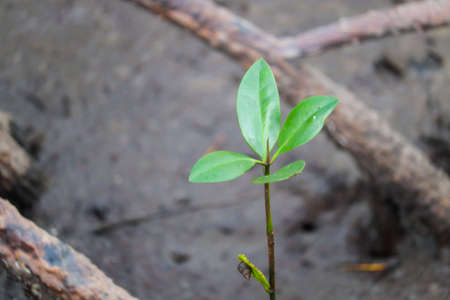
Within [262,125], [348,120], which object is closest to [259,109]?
[262,125]

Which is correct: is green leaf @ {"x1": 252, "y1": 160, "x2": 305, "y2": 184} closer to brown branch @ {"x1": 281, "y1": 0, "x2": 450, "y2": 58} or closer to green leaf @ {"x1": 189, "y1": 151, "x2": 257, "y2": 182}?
green leaf @ {"x1": 189, "y1": 151, "x2": 257, "y2": 182}

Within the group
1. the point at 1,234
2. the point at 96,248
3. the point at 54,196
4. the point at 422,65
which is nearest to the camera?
the point at 1,234

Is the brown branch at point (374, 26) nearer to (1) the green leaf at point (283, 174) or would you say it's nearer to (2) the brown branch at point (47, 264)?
(1) the green leaf at point (283, 174)

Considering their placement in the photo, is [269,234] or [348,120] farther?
[348,120]

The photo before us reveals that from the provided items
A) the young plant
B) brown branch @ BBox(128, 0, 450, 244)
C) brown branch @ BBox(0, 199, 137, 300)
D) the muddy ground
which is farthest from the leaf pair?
the muddy ground

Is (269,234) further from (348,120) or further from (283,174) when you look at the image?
(348,120)

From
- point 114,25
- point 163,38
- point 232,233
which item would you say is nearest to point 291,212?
point 232,233

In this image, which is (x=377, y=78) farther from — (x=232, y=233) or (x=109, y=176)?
(x=109, y=176)
